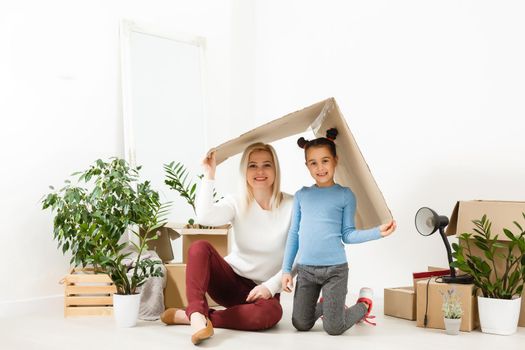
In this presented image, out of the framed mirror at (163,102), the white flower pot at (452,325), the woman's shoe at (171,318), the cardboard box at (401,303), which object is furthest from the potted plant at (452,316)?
the framed mirror at (163,102)

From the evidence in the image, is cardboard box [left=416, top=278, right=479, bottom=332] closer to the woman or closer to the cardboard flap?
the woman

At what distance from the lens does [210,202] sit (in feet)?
8.41

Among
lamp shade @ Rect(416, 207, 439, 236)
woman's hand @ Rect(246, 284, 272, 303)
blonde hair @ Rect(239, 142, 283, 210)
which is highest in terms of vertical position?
blonde hair @ Rect(239, 142, 283, 210)

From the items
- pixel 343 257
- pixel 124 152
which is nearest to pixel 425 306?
pixel 343 257

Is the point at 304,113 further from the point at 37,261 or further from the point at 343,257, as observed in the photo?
the point at 37,261

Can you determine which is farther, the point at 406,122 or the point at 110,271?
the point at 406,122

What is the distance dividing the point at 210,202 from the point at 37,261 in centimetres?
113

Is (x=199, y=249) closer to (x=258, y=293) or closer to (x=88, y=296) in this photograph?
(x=258, y=293)

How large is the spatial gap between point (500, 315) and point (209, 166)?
Answer: 55.2 inches

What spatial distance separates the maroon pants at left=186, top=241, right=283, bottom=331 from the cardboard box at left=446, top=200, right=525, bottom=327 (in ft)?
3.09

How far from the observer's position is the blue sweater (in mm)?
2496

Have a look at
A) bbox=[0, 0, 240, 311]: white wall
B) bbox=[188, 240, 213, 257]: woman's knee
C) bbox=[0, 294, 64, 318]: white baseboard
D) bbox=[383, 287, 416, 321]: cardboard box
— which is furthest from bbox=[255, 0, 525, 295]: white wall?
bbox=[0, 294, 64, 318]: white baseboard

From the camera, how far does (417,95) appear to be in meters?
3.33

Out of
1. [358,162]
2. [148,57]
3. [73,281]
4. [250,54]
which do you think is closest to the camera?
[358,162]
